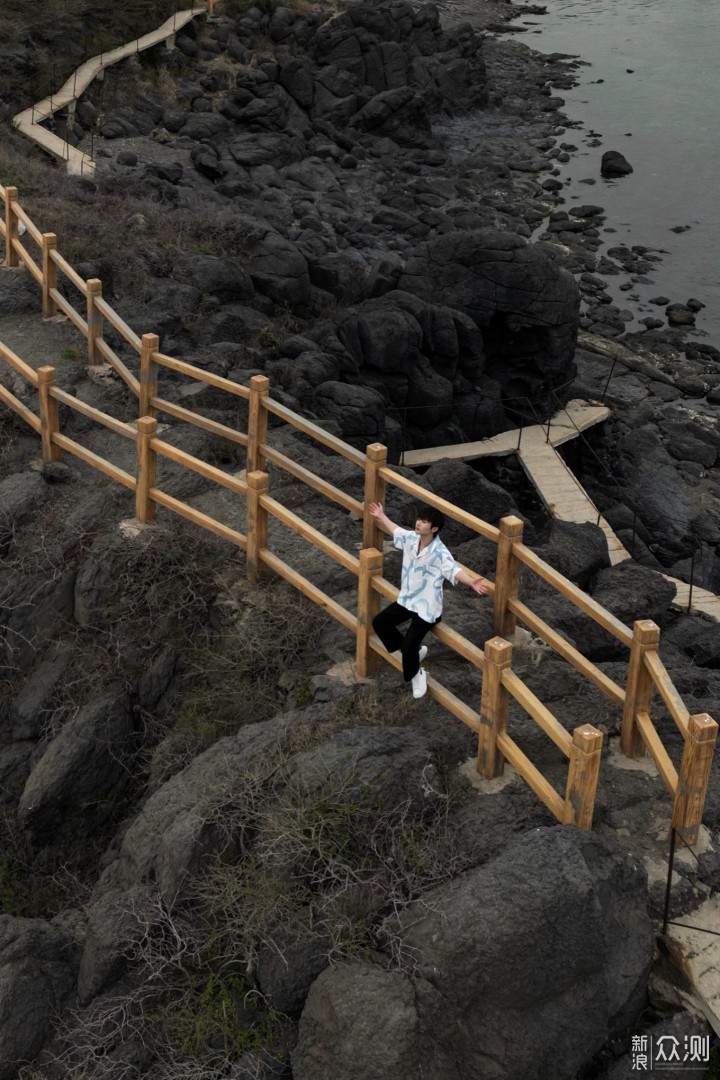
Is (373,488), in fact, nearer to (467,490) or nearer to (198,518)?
(198,518)

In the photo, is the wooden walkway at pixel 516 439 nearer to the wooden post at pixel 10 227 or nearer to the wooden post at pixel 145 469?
the wooden post at pixel 10 227

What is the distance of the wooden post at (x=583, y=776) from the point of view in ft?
22.6

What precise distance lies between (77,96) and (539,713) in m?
31.9

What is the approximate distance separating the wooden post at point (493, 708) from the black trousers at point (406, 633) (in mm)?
728

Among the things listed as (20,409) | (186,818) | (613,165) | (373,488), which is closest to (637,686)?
(373,488)

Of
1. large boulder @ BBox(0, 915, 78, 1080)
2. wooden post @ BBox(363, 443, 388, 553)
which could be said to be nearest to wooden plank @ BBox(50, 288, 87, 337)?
wooden post @ BBox(363, 443, 388, 553)

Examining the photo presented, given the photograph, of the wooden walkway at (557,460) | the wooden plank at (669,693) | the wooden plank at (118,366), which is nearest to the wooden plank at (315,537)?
the wooden plank at (669,693)

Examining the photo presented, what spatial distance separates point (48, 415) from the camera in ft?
40.3

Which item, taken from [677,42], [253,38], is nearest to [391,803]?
[253,38]

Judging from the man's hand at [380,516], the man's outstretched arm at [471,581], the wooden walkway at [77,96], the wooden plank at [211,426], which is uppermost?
the man's outstretched arm at [471,581]

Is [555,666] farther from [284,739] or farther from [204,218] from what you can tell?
[204,218]

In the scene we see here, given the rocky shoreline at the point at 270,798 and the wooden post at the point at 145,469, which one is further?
the wooden post at the point at 145,469

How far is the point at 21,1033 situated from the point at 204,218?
723 inches

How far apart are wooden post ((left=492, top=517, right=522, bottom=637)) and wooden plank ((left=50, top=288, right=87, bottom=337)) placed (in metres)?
7.35
